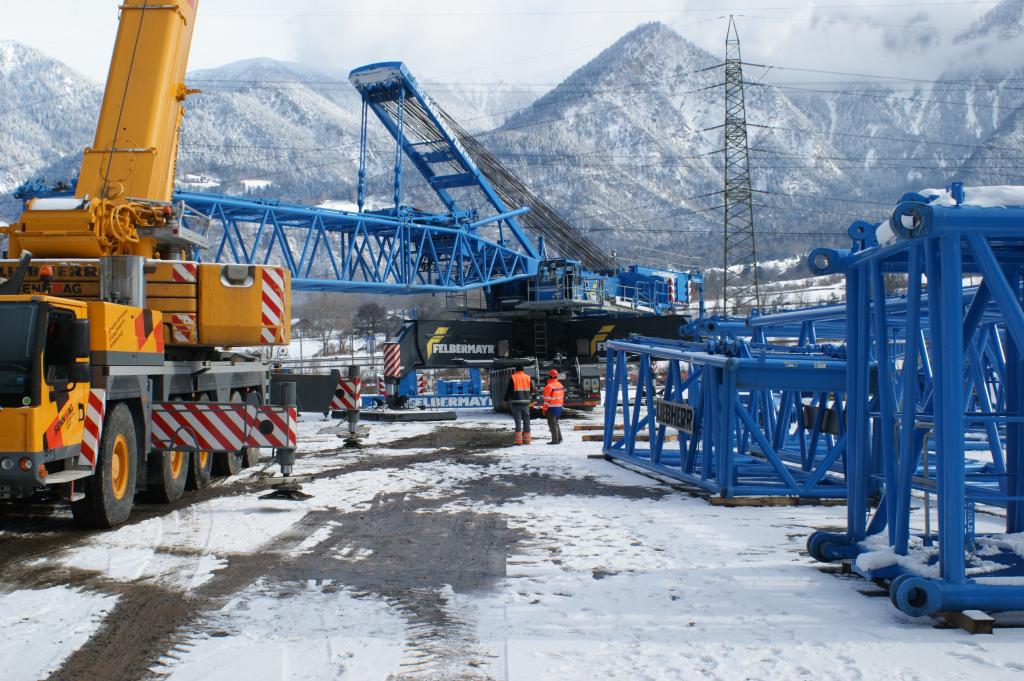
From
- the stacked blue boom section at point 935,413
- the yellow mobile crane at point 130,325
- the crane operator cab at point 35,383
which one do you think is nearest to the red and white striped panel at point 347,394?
the yellow mobile crane at point 130,325

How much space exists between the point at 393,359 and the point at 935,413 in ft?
56.2

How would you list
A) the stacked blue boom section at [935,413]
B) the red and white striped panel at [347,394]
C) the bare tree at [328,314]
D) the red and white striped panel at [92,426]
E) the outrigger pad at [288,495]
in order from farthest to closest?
the bare tree at [328,314] → the red and white striped panel at [347,394] → the outrigger pad at [288,495] → the red and white striped panel at [92,426] → the stacked blue boom section at [935,413]

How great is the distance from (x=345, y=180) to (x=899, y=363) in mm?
181191

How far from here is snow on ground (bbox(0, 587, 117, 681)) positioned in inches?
177

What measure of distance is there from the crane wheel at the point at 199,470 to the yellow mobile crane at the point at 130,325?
2cm

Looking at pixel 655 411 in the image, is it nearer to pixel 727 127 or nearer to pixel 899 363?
pixel 899 363

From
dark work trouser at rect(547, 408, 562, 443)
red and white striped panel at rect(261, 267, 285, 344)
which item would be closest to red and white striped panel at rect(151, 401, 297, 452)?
red and white striped panel at rect(261, 267, 285, 344)

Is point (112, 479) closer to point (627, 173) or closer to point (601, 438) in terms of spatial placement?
point (601, 438)

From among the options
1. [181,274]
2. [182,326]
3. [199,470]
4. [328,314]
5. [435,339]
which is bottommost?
[199,470]

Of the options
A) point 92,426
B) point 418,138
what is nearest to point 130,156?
point 92,426

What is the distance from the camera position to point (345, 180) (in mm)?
189250

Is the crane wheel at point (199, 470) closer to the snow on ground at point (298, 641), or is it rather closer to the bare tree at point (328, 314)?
the snow on ground at point (298, 641)

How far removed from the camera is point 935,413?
5.12 meters

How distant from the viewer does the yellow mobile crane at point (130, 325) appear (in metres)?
6.73
